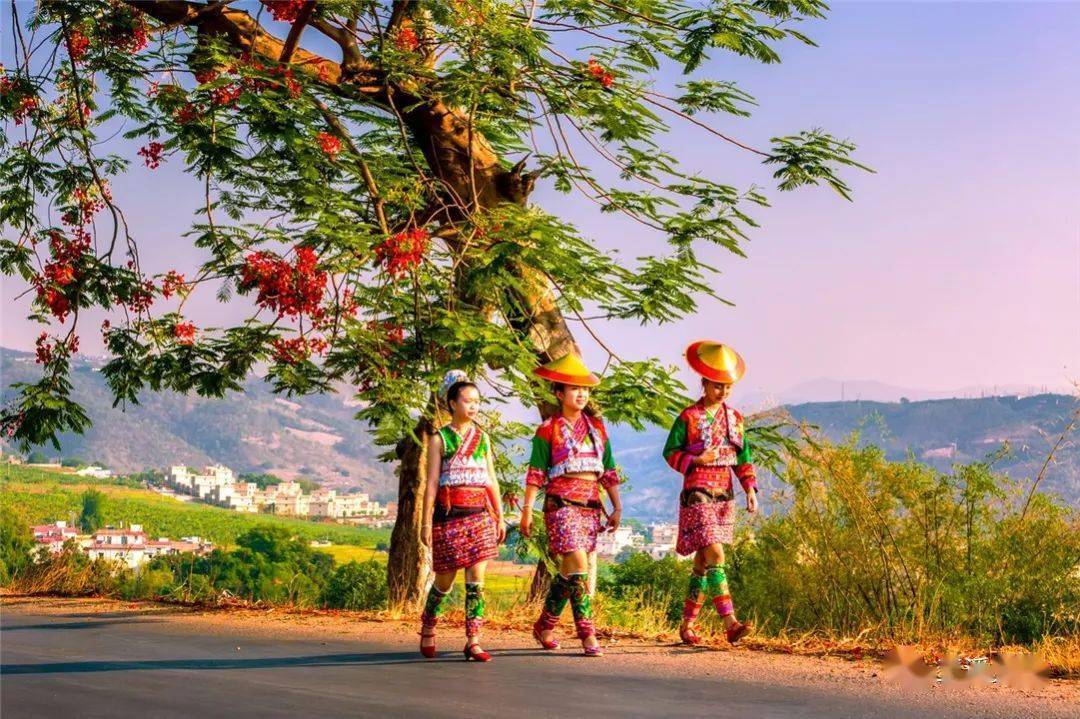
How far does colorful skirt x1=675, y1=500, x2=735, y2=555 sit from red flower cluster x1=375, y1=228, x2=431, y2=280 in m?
3.83

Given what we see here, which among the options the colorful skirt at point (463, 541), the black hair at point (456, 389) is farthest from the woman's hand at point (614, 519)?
the black hair at point (456, 389)

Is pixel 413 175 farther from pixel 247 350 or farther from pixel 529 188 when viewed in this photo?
pixel 247 350

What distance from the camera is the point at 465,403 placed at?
8945mm

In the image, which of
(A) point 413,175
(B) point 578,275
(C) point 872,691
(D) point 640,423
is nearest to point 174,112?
(A) point 413,175

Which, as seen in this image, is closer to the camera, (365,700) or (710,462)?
(365,700)

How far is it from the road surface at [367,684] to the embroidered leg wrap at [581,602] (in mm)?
216

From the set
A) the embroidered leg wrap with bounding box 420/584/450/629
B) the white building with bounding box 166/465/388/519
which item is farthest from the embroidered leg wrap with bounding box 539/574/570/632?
the white building with bounding box 166/465/388/519

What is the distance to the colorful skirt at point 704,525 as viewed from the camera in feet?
30.7

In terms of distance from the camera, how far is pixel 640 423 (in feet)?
44.6

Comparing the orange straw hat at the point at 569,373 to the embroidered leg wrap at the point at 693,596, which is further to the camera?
the embroidered leg wrap at the point at 693,596

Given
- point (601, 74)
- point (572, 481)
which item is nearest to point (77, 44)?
point (601, 74)

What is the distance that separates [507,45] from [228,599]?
647 cm

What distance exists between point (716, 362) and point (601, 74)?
197 inches

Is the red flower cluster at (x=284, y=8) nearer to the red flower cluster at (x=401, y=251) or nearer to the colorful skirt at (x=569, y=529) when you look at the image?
the red flower cluster at (x=401, y=251)
